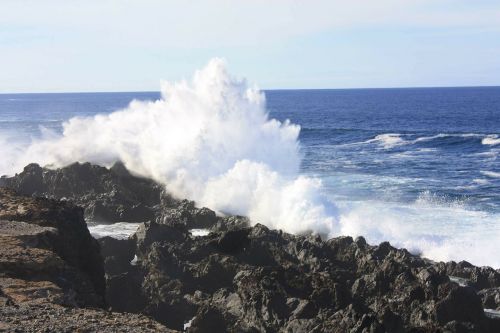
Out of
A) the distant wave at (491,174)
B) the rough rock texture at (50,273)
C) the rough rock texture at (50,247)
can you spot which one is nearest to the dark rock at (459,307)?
the rough rock texture at (50,273)

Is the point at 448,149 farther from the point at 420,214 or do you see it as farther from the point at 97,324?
the point at 97,324

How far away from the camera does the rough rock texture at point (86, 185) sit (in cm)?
3775

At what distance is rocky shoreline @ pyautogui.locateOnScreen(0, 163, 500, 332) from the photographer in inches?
721

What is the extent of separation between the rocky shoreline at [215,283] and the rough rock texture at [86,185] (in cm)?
943

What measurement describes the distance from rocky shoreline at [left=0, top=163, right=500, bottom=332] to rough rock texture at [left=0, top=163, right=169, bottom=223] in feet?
30.9

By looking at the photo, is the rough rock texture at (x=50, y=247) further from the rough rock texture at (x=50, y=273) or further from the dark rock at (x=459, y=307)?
the dark rock at (x=459, y=307)

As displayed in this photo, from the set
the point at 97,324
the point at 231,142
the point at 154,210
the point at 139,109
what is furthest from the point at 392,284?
the point at 139,109

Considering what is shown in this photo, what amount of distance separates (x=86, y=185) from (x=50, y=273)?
810 inches

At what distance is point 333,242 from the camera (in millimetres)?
27250

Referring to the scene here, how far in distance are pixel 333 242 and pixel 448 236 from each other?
982 cm

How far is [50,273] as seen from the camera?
20.0 meters

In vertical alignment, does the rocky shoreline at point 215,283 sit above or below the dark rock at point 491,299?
above

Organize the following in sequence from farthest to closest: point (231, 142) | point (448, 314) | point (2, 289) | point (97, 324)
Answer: point (231, 142) → point (448, 314) → point (2, 289) → point (97, 324)

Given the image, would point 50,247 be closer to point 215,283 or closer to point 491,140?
point 215,283
